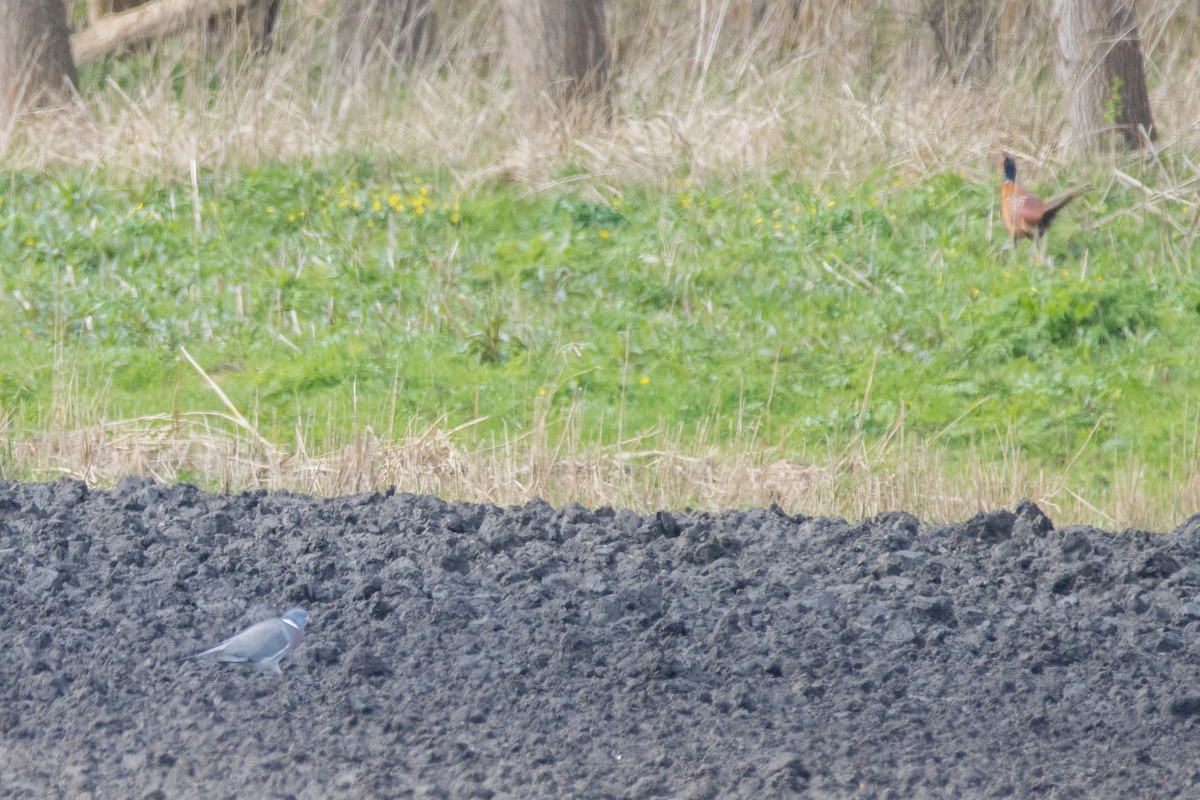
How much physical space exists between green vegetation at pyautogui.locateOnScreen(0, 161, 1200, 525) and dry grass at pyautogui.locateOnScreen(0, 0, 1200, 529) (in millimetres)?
260

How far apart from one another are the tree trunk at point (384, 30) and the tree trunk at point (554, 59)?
1589mm

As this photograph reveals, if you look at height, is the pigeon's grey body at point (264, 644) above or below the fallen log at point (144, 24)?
above

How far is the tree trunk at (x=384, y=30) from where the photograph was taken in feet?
40.8

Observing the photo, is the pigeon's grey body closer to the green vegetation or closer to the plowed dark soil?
the plowed dark soil

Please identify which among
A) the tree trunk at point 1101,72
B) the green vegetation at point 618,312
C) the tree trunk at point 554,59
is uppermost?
the tree trunk at point 1101,72

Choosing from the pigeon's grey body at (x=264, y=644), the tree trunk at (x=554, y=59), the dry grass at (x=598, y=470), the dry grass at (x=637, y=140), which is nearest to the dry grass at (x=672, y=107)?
the dry grass at (x=637, y=140)

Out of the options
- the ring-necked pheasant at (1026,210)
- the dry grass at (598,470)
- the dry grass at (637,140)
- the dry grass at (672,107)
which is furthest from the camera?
the dry grass at (672,107)

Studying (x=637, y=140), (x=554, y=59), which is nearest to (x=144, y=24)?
(x=554, y=59)

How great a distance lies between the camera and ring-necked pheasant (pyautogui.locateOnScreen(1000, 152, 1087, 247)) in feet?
27.0

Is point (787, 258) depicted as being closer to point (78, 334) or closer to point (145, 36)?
point (78, 334)

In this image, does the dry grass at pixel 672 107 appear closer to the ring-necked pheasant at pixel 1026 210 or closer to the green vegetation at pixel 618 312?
the green vegetation at pixel 618 312

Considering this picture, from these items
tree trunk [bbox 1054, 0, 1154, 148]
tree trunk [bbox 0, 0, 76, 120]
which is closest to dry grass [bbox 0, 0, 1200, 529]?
tree trunk [bbox 1054, 0, 1154, 148]

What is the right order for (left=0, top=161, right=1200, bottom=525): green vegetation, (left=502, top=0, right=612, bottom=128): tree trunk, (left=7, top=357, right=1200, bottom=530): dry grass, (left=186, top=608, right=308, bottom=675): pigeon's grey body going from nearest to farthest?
1. (left=186, top=608, right=308, bottom=675): pigeon's grey body
2. (left=7, top=357, right=1200, bottom=530): dry grass
3. (left=0, top=161, right=1200, bottom=525): green vegetation
4. (left=502, top=0, right=612, bottom=128): tree trunk

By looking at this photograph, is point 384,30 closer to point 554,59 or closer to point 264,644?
point 554,59
